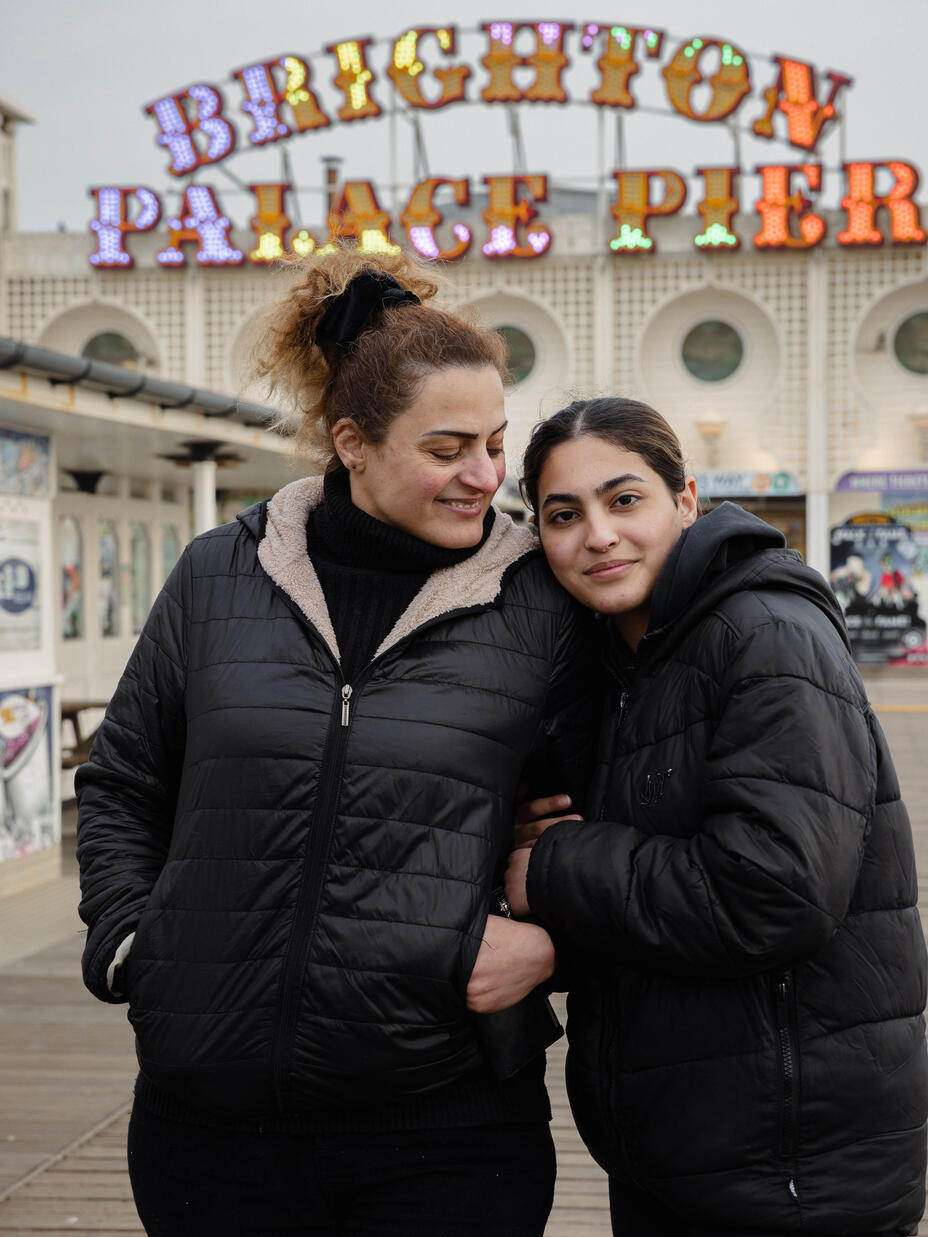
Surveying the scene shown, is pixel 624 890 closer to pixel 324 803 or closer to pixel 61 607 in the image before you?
pixel 324 803

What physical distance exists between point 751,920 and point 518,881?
0.36 m

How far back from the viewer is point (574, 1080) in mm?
1966

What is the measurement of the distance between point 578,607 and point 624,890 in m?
0.46

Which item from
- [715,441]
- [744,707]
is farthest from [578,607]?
[715,441]

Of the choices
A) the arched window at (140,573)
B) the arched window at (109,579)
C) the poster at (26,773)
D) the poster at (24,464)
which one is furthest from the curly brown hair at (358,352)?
the arched window at (140,573)

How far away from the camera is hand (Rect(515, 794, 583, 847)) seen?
1976 mm

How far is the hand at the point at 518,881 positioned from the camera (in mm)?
1911

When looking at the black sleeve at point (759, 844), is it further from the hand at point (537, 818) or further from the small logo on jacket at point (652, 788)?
the hand at point (537, 818)

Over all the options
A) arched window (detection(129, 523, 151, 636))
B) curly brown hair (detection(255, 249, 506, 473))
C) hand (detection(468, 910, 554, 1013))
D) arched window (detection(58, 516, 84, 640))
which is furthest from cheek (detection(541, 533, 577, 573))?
arched window (detection(129, 523, 151, 636))

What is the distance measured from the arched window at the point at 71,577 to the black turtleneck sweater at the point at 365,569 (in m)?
9.01

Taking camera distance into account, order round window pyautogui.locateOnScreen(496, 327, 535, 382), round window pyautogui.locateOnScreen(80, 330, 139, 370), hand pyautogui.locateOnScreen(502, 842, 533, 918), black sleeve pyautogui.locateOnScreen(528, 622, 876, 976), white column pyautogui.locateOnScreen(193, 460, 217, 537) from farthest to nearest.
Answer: round window pyautogui.locateOnScreen(80, 330, 139, 370) < round window pyautogui.locateOnScreen(496, 327, 535, 382) < white column pyautogui.locateOnScreen(193, 460, 217, 537) < hand pyautogui.locateOnScreen(502, 842, 533, 918) < black sleeve pyautogui.locateOnScreen(528, 622, 876, 976)

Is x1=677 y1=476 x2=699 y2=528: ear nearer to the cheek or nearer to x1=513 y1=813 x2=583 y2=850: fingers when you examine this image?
the cheek

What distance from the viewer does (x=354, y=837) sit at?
71.6 inches

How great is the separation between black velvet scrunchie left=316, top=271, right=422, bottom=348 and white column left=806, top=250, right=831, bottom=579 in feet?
71.3
